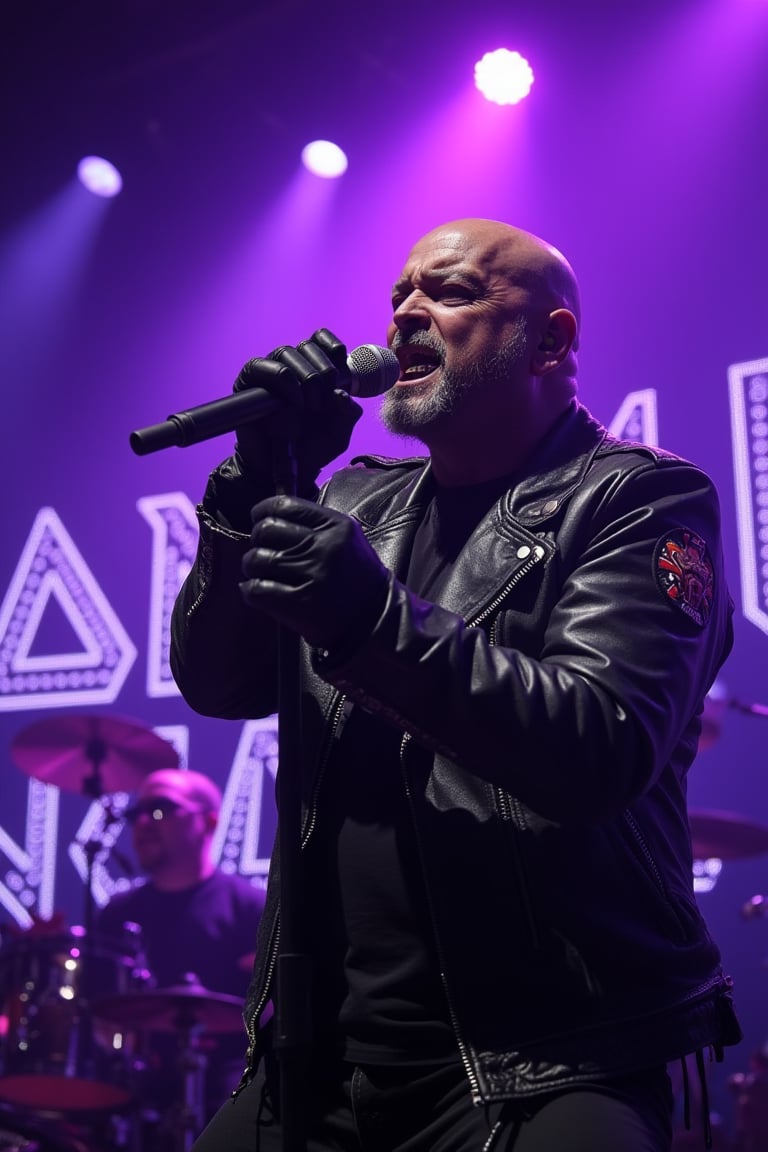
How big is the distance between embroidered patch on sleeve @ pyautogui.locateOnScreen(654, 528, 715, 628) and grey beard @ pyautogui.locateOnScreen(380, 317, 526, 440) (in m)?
0.58

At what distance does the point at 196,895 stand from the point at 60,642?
7.03 feet

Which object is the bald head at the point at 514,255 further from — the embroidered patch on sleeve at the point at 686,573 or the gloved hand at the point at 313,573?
the gloved hand at the point at 313,573

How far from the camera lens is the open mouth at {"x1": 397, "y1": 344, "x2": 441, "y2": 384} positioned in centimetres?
249

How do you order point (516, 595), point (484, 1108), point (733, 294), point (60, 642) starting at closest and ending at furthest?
point (484, 1108), point (516, 595), point (733, 294), point (60, 642)

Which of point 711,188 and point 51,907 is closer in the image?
point 711,188

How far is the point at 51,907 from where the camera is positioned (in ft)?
25.5

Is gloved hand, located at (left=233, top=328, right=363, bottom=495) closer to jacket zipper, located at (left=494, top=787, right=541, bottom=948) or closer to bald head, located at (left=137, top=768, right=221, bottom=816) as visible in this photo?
jacket zipper, located at (left=494, top=787, right=541, bottom=948)

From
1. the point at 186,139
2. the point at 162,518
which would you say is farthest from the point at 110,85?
the point at 162,518

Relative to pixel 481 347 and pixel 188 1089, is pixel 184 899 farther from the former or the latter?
pixel 481 347

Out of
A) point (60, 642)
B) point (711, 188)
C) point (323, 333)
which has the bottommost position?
point (323, 333)

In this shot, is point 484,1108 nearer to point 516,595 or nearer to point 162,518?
point 516,595

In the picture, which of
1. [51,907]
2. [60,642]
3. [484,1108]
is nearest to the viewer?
[484,1108]

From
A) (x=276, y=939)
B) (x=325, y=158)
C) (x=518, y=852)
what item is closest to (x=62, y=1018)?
(x=276, y=939)

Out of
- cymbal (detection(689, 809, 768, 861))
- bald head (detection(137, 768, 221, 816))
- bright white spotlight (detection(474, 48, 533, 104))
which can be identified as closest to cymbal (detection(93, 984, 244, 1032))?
bald head (detection(137, 768, 221, 816))
